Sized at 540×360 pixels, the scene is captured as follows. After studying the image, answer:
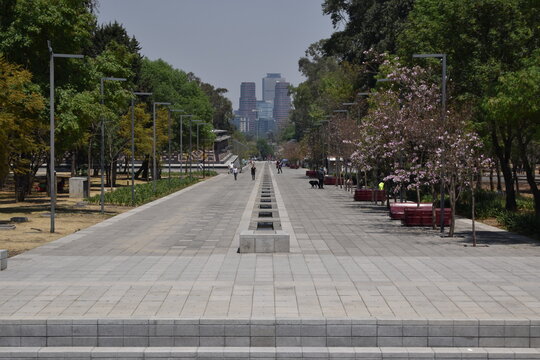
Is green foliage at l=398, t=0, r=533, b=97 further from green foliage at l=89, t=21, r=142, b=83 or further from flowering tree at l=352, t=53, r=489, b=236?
green foliage at l=89, t=21, r=142, b=83

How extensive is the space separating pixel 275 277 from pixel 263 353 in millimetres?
4813

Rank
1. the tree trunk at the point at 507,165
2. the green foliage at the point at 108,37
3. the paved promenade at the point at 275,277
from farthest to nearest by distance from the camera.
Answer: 1. the green foliage at the point at 108,37
2. the tree trunk at the point at 507,165
3. the paved promenade at the point at 275,277

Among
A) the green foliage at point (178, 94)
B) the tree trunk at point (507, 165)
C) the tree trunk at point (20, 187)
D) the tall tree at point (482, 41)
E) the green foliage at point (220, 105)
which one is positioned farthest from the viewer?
the green foliage at point (220, 105)

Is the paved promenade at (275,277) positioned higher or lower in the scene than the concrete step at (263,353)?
higher

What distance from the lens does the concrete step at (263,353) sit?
409 inches

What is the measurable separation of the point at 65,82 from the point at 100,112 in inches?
88.0

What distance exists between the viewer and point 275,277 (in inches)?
599

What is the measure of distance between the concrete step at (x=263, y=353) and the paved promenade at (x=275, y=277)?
66cm

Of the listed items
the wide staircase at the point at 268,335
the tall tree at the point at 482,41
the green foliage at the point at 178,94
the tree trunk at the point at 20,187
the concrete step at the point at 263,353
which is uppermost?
the green foliage at the point at 178,94

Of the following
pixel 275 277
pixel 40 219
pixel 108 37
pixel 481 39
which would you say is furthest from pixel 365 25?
pixel 275 277

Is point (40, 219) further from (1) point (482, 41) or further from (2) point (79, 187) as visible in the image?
(1) point (482, 41)

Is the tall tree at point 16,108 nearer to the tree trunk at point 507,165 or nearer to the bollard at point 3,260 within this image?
the bollard at point 3,260

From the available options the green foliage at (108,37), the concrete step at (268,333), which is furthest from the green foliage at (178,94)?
the concrete step at (268,333)

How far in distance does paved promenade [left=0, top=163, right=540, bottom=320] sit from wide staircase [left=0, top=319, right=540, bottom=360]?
261 millimetres
